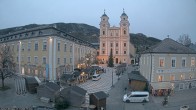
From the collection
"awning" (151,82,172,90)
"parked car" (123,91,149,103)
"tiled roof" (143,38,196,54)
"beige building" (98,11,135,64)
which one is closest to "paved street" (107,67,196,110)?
"parked car" (123,91,149,103)

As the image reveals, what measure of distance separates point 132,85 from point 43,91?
A: 1076 cm

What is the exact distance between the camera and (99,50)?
64250 mm

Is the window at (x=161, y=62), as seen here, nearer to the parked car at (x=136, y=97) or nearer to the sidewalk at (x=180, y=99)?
the sidewalk at (x=180, y=99)

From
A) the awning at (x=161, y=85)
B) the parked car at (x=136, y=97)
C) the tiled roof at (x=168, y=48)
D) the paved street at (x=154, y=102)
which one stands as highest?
the tiled roof at (x=168, y=48)

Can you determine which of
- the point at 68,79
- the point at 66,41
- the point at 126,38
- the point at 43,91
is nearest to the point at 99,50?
the point at 126,38

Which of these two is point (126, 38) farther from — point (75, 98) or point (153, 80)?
point (75, 98)

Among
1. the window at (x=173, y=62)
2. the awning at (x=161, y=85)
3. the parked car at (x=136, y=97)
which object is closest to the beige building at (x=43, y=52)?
the parked car at (x=136, y=97)

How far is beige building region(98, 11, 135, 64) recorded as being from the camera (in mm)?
61156

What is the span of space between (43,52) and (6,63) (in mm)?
7248

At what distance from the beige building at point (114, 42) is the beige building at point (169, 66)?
33.5 meters

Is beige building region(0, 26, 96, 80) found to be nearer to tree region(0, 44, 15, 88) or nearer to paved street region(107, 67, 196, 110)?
tree region(0, 44, 15, 88)

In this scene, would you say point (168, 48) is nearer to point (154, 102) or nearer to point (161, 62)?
point (161, 62)

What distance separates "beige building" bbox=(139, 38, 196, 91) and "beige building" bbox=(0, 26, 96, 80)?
12.6 meters

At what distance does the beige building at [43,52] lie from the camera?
29328 millimetres
